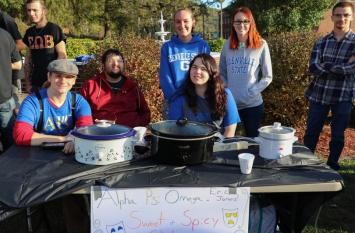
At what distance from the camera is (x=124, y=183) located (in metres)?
2.16

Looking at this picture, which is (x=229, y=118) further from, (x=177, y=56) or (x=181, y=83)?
(x=177, y=56)

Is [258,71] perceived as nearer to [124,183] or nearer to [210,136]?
[210,136]

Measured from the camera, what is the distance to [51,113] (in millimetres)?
2873

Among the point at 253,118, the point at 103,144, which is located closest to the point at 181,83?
the point at 253,118

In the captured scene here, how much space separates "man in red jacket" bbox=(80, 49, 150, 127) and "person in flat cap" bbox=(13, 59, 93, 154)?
0.65 m

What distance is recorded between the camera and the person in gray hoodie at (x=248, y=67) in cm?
360

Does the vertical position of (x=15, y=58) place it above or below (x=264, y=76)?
above

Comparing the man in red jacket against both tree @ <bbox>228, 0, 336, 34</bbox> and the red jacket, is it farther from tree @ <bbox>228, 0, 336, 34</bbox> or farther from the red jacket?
tree @ <bbox>228, 0, 336, 34</bbox>

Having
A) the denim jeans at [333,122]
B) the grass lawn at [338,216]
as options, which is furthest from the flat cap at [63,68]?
the denim jeans at [333,122]

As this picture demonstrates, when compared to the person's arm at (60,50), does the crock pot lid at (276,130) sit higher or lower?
lower

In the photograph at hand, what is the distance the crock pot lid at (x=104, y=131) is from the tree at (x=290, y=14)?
19.1m

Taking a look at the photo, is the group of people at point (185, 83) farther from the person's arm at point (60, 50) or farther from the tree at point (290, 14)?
the tree at point (290, 14)

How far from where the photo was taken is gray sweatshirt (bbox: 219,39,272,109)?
3.62 m

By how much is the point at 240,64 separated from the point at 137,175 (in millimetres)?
1784
